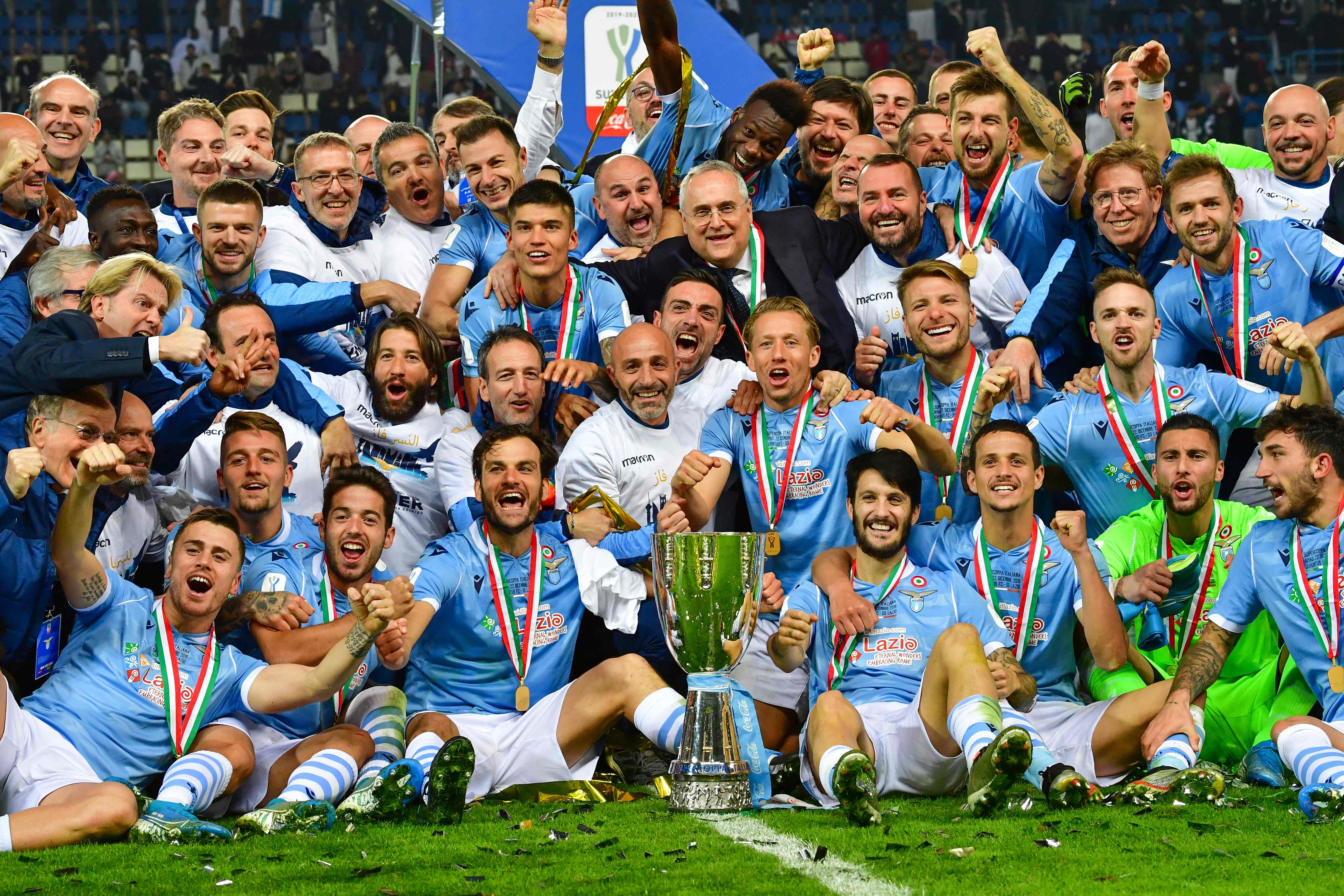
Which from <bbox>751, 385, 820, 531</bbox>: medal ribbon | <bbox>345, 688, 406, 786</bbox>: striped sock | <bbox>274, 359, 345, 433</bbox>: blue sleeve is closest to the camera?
<bbox>345, 688, 406, 786</bbox>: striped sock

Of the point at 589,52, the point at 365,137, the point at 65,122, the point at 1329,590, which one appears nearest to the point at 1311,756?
the point at 1329,590

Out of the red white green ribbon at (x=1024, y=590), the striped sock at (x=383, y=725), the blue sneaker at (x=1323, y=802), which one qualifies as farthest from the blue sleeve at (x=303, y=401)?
the blue sneaker at (x=1323, y=802)

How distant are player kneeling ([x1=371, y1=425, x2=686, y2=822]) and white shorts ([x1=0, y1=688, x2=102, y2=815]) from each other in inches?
37.6

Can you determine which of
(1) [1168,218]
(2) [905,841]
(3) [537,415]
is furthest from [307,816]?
(1) [1168,218]

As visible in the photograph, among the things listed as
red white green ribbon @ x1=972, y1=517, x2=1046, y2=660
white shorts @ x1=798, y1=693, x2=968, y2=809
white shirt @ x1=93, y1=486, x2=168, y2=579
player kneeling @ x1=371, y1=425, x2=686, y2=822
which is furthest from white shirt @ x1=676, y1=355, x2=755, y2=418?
white shirt @ x1=93, y1=486, x2=168, y2=579

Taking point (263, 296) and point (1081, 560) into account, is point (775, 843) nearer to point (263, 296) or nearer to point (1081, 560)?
point (1081, 560)

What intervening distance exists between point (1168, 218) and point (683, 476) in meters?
2.51

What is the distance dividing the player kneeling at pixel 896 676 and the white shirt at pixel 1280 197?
2752mm

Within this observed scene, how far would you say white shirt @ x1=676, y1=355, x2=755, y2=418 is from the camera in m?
5.73

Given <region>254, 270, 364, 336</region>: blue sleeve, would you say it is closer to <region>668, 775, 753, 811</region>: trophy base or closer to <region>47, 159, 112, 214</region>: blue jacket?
<region>47, 159, 112, 214</region>: blue jacket

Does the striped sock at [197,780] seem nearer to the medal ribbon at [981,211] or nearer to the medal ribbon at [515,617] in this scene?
the medal ribbon at [515,617]

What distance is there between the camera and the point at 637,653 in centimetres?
502

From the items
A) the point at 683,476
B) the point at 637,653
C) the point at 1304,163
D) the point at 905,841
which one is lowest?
the point at 905,841

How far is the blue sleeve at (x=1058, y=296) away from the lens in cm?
596
